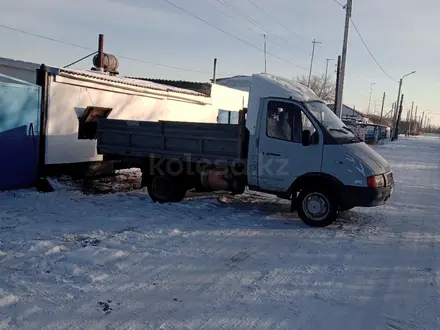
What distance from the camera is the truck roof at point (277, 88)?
823 cm

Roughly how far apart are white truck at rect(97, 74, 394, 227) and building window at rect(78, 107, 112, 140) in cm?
305

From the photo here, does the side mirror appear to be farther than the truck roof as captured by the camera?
No

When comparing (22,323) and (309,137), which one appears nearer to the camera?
(22,323)

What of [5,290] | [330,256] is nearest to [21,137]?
[5,290]

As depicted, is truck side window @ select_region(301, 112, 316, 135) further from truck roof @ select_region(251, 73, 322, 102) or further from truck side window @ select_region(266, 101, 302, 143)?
truck roof @ select_region(251, 73, 322, 102)

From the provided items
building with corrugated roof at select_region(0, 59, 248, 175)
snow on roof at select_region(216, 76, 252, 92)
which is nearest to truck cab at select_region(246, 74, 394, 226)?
building with corrugated roof at select_region(0, 59, 248, 175)

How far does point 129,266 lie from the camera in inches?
210

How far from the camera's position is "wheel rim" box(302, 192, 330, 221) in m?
7.84

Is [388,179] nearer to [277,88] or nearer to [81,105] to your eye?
[277,88]

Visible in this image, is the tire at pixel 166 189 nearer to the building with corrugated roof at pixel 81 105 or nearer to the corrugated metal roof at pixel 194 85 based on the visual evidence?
the building with corrugated roof at pixel 81 105

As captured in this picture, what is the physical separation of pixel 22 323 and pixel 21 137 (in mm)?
7129

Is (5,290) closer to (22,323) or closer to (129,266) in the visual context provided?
(22,323)

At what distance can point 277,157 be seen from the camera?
8.17 meters

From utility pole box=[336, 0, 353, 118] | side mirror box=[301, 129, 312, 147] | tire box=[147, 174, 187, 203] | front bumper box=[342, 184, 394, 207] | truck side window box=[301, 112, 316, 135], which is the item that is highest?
utility pole box=[336, 0, 353, 118]
